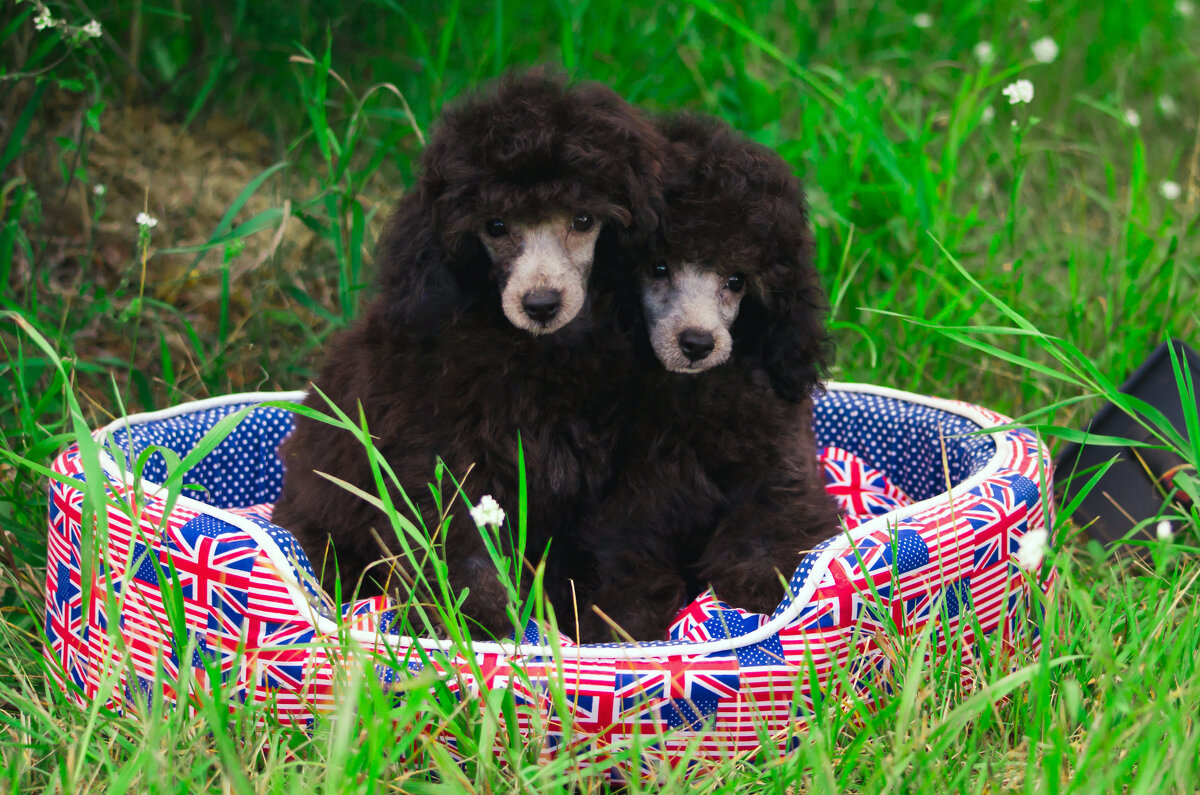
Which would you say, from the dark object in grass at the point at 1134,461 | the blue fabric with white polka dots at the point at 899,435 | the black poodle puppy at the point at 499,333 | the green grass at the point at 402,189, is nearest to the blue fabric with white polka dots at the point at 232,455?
the green grass at the point at 402,189

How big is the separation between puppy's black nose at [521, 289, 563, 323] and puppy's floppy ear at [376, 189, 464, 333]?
0.56 ft

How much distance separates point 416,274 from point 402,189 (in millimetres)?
1656

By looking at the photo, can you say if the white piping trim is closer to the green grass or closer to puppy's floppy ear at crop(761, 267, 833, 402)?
the green grass

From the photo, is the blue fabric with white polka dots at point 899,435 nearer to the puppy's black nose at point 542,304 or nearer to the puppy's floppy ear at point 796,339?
the puppy's floppy ear at point 796,339

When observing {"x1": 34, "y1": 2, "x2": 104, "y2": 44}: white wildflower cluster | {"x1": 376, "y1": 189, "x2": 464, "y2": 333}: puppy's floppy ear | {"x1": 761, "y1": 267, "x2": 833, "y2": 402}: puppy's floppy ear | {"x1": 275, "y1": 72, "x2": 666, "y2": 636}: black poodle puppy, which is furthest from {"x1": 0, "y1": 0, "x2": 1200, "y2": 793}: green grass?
{"x1": 376, "y1": 189, "x2": 464, "y2": 333}: puppy's floppy ear

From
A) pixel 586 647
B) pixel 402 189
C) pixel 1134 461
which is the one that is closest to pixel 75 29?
pixel 402 189

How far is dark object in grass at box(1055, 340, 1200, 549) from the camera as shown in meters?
2.65

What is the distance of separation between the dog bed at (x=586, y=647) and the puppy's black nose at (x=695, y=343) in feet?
1.25

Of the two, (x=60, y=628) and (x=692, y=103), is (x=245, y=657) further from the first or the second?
(x=692, y=103)

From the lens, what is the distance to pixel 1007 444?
242 centimetres

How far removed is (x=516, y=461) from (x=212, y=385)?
4.78 feet

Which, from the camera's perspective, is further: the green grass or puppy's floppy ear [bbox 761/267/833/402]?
puppy's floppy ear [bbox 761/267/833/402]

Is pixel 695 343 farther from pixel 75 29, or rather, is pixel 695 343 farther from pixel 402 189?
pixel 402 189

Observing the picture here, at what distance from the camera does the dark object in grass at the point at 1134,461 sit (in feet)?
8.68
